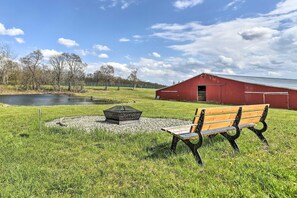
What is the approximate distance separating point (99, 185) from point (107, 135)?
298 cm

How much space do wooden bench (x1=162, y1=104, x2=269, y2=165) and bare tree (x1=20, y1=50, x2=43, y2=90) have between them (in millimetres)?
68799

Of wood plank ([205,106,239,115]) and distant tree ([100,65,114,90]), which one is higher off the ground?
distant tree ([100,65,114,90])

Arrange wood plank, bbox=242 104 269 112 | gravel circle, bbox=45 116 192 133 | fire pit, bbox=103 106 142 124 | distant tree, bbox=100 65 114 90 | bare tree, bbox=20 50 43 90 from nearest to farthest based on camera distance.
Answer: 1. wood plank, bbox=242 104 269 112
2. gravel circle, bbox=45 116 192 133
3. fire pit, bbox=103 106 142 124
4. bare tree, bbox=20 50 43 90
5. distant tree, bbox=100 65 114 90

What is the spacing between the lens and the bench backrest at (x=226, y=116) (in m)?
4.32

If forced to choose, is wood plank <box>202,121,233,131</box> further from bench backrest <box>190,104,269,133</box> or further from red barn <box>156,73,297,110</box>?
red barn <box>156,73,297,110</box>

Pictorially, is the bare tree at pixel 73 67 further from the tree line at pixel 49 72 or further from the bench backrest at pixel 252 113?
the bench backrest at pixel 252 113

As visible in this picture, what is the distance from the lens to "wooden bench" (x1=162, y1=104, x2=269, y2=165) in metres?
4.22

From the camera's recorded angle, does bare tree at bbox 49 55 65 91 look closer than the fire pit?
No

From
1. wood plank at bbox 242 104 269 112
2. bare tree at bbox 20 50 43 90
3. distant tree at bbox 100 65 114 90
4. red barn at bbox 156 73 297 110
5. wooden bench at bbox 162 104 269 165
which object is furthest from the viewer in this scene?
distant tree at bbox 100 65 114 90

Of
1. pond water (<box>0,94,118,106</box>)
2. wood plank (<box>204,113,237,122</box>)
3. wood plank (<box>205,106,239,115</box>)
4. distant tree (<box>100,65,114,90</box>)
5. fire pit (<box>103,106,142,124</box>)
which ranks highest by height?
distant tree (<box>100,65,114,90</box>)

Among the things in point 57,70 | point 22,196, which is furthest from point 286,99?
point 57,70

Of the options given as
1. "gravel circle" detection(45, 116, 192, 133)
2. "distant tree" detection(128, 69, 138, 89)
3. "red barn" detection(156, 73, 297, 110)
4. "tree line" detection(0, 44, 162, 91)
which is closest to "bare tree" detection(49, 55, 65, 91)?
"tree line" detection(0, 44, 162, 91)

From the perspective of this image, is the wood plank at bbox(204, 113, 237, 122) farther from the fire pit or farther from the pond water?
the pond water

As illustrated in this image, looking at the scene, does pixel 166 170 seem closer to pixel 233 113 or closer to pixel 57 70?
pixel 233 113
